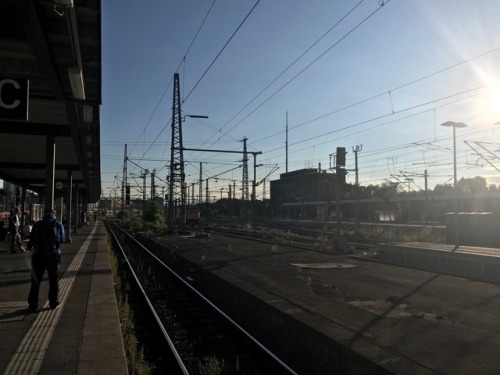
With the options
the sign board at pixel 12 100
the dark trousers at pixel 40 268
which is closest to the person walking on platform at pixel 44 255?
the dark trousers at pixel 40 268

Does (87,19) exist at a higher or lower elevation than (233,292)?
higher

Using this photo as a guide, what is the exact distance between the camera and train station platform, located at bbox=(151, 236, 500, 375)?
6348mm

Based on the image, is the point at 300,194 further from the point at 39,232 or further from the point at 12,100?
the point at 12,100

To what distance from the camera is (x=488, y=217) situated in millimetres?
20594

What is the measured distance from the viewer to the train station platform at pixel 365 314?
20.8 ft

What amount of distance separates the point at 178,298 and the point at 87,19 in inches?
291

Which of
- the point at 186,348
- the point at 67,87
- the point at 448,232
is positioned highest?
the point at 67,87

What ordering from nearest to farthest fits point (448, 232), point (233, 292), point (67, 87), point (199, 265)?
point (67, 87)
point (233, 292)
point (199, 265)
point (448, 232)

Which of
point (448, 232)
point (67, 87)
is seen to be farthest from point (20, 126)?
point (448, 232)

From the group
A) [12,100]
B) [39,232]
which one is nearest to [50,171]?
[39,232]

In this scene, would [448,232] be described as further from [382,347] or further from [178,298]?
[382,347]

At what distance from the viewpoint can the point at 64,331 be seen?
7.36m

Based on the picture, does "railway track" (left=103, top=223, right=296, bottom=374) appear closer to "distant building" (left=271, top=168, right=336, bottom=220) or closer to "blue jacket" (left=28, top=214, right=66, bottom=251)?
"blue jacket" (left=28, top=214, right=66, bottom=251)

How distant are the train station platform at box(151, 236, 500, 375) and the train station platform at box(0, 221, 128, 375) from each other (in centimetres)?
265
